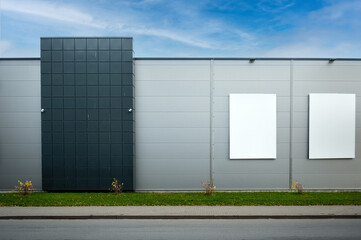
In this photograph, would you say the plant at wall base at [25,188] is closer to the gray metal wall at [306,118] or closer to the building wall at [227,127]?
the building wall at [227,127]

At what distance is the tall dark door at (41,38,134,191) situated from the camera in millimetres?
15555

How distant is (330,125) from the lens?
16328 millimetres

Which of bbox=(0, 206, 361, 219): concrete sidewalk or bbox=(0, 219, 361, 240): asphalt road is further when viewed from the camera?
bbox=(0, 206, 361, 219): concrete sidewalk

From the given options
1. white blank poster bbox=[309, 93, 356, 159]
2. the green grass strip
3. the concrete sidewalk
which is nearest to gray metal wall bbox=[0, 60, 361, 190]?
white blank poster bbox=[309, 93, 356, 159]

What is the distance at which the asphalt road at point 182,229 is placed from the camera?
8430 millimetres

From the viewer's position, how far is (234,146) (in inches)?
635

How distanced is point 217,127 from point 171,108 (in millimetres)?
2550

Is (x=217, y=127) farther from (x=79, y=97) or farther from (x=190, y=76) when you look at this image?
(x=79, y=97)

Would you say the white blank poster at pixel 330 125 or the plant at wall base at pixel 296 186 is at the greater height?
the white blank poster at pixel 330 125

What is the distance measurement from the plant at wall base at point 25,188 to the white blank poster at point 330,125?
13.9 metres

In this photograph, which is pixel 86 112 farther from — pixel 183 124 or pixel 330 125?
pixel 330 125

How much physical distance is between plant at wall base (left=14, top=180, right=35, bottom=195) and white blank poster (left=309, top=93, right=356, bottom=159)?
45.8ft

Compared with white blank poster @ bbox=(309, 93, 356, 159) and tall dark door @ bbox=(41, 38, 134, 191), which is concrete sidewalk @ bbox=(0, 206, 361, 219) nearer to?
tall dark door @ bbox=(41, 38, 134, 191)

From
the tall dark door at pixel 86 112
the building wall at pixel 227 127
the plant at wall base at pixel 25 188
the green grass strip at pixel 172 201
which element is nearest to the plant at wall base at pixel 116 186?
the tall dark door at pixel 86 112
